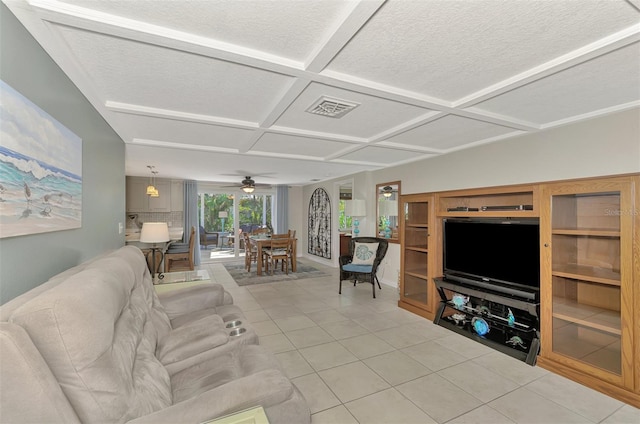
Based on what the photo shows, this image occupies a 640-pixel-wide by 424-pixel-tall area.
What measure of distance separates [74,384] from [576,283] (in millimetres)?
3713

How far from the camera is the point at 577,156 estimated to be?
2607 mm

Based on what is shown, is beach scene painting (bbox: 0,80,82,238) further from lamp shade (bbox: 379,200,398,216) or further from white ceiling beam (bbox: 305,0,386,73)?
lamp shade (bbox: 379,200,398,216)

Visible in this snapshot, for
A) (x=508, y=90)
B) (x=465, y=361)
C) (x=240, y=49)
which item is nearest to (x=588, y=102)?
(x=508, y=90)

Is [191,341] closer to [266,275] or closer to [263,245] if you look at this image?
[266,275]

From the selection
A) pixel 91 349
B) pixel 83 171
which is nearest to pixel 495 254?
pixel 91 349

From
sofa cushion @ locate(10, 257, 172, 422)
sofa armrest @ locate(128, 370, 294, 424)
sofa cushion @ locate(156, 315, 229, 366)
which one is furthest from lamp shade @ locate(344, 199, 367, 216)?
sofa cushion @ locate(10, 257, 172, 422)

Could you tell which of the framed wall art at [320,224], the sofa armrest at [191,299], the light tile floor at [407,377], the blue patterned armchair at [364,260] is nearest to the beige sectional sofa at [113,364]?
the sofa armrest at [191,299]

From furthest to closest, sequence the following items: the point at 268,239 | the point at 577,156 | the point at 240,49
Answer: the point at 268,239
the point at 577,156
the point at 240,49

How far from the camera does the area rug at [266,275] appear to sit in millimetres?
5812

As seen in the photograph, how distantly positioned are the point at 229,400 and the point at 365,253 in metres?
4.13

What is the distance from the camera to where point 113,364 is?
109 centimetres

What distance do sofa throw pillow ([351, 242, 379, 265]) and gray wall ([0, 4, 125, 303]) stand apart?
12.1 feet

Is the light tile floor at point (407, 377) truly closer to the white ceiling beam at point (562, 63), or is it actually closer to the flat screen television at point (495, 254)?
the flat screen television at point (495, 254)

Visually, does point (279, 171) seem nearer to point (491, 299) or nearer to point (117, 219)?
point (117, 219)
